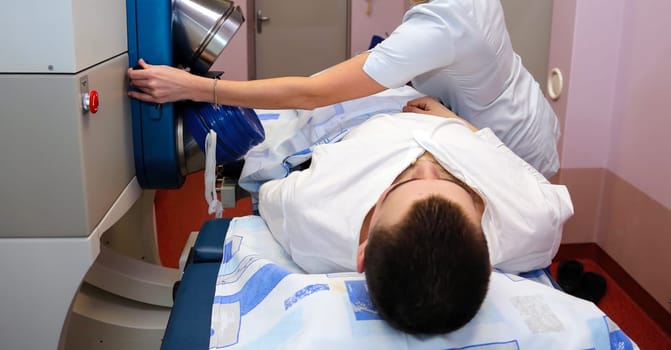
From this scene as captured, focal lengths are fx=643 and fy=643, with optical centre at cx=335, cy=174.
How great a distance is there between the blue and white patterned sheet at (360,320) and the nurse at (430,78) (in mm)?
475

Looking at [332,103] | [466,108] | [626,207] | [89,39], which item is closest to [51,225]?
[89,39]

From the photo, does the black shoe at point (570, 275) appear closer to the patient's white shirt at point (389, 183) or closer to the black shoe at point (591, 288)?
the black shoe at point (591, 288)

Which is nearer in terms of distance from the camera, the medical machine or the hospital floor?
the medical machine

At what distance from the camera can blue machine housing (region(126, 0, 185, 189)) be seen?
4.33 feet

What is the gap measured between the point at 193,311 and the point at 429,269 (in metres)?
0.48

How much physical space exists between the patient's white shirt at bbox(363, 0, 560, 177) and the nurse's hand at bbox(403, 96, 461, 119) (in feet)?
0.18

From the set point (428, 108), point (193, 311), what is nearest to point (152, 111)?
point (193, 311)

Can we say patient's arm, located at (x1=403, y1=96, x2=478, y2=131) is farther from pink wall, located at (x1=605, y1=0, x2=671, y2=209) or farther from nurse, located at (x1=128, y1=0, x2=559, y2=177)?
pink wall, located at (x1=605, y1=0, x2=671, y2=209)

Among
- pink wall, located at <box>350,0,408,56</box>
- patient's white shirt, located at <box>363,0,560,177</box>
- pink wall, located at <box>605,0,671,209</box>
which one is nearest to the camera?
patient's white shirt, located at <box>363,0,560,177</box>

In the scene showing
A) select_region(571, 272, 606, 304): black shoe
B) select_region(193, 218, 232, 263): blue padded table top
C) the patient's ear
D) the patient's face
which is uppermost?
the patient's face

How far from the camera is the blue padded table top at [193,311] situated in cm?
100

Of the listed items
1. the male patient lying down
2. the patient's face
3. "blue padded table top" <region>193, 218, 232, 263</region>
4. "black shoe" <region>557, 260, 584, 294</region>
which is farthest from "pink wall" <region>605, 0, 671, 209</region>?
"blue padded table top" <region>193, 218, 232, 263</region>

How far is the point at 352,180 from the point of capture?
1048mm

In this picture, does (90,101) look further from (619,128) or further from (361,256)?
(619,128)
